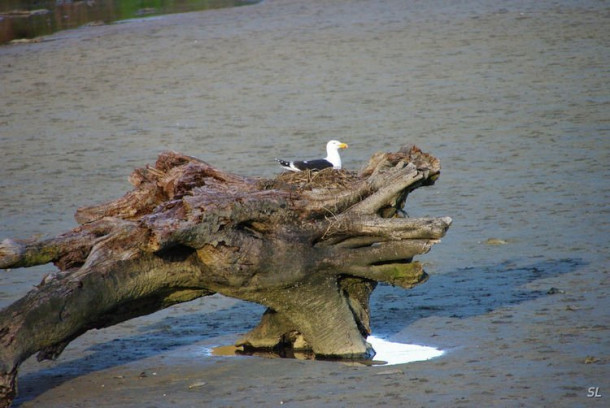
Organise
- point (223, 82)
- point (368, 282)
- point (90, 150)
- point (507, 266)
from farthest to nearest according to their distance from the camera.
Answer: point (223, 82) → point (90, 150) → point (507, 266) → point (368, 282)

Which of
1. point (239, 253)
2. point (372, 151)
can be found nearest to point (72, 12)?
point (372, 151)

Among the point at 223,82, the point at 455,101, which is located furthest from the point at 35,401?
the point at 223,82

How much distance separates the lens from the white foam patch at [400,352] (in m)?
7.80

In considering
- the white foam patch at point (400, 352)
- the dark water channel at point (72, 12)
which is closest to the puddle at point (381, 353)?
the white foam patch at point (400, 352)

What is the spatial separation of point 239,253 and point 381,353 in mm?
1428

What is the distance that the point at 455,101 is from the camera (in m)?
16.4

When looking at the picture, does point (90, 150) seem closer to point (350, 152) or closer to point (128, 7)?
point (350, 152)

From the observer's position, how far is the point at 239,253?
741 centimetres

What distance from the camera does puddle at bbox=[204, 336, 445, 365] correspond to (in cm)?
783

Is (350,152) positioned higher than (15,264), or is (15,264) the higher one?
(15,264)

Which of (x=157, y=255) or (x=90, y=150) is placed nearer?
(x=157, y=255)

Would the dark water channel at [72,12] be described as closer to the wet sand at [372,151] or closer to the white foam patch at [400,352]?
the wet sand at [372,151]

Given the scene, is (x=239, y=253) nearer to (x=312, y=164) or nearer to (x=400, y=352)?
(x=400, y=352)

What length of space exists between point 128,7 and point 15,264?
24.2 meters
